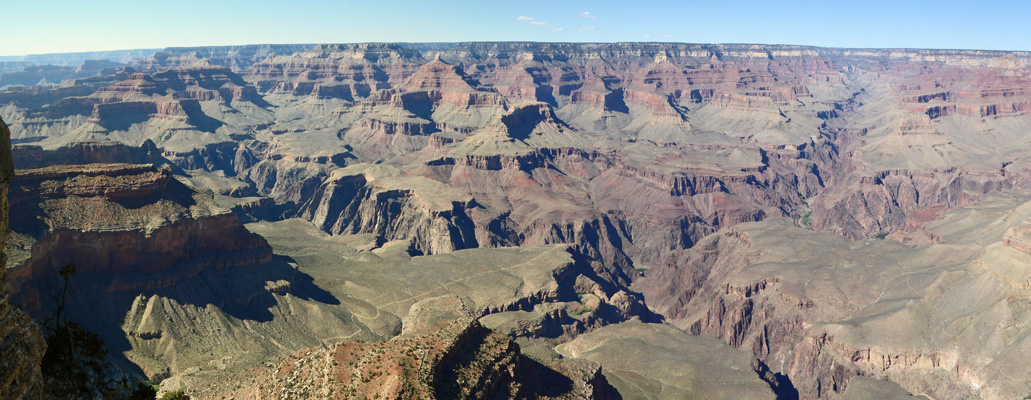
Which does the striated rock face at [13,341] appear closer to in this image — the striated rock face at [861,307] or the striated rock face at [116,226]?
the striated rock face at [116,226]

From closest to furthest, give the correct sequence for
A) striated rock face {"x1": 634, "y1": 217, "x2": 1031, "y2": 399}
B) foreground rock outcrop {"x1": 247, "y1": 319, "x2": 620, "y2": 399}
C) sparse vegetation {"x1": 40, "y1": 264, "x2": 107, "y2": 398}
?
sparse vegetation {"x1": 40, "y1": 264, "x2": 107, "y2": 398} → foreground rock outcrop {"x1": 247, "y1": 319, "x2": 620, "y2": 399} → striated rock face {"x1": 634, "y1": 217, "x2": 1031, "y2": 399}

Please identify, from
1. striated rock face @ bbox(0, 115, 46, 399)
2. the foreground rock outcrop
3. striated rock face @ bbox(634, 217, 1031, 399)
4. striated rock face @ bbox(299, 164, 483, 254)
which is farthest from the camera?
striated rock face @ bbox(299, 164, 483, 254)

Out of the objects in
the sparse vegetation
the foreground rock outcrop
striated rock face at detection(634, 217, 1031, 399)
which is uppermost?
the sparse vegetation

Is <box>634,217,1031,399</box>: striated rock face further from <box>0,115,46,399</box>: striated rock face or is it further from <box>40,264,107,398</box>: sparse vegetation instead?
<box>0,115,46,399</box>: striated rock face

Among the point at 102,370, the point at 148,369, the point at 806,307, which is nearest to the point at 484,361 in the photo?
the point at 102,370

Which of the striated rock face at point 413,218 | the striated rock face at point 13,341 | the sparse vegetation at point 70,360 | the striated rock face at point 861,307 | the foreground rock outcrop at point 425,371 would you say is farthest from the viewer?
the striated rock face at point 413,218

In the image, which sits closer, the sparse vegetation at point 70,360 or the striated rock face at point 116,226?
the sparse vegetation at point 70,360

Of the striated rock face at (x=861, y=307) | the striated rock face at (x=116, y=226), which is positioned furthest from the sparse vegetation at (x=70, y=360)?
the striated rock face at (x=861, y=307)

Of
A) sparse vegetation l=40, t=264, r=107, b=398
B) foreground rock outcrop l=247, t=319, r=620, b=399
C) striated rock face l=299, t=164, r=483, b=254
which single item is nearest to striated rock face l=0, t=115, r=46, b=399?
sparse vegetation l=40, t=264, r=107, b=398
